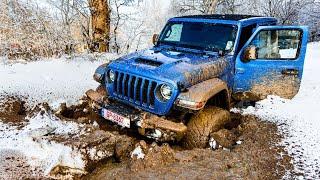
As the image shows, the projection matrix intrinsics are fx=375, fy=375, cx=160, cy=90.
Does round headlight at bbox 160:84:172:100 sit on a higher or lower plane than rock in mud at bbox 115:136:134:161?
higher

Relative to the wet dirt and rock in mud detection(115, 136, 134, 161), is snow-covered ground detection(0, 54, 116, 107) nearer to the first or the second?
the wet dirt

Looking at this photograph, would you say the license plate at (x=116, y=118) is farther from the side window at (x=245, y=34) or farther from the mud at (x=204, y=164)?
the side window at (x=245, y=34)

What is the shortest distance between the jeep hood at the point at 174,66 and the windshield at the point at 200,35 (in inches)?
11.2

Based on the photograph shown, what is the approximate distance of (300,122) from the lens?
18.8 feet

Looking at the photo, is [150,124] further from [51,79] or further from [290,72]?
[51,79]

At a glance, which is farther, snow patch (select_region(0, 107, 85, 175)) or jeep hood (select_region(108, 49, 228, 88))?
jeep hood (select_region(108, 49, 228, 88))

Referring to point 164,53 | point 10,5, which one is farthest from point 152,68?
point 10,5

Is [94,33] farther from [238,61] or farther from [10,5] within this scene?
[238,61]

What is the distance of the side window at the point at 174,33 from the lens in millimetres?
6379

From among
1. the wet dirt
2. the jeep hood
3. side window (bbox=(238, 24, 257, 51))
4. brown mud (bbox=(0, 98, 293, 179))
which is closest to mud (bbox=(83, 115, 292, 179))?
brown mud (bbox=(0, 98, 293, 179))

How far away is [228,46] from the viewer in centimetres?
576

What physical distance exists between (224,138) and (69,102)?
2817 millimetres

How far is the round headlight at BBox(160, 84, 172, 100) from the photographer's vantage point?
15.4 ft

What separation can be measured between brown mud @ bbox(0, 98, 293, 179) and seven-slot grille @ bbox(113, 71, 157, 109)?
0.51 metres
